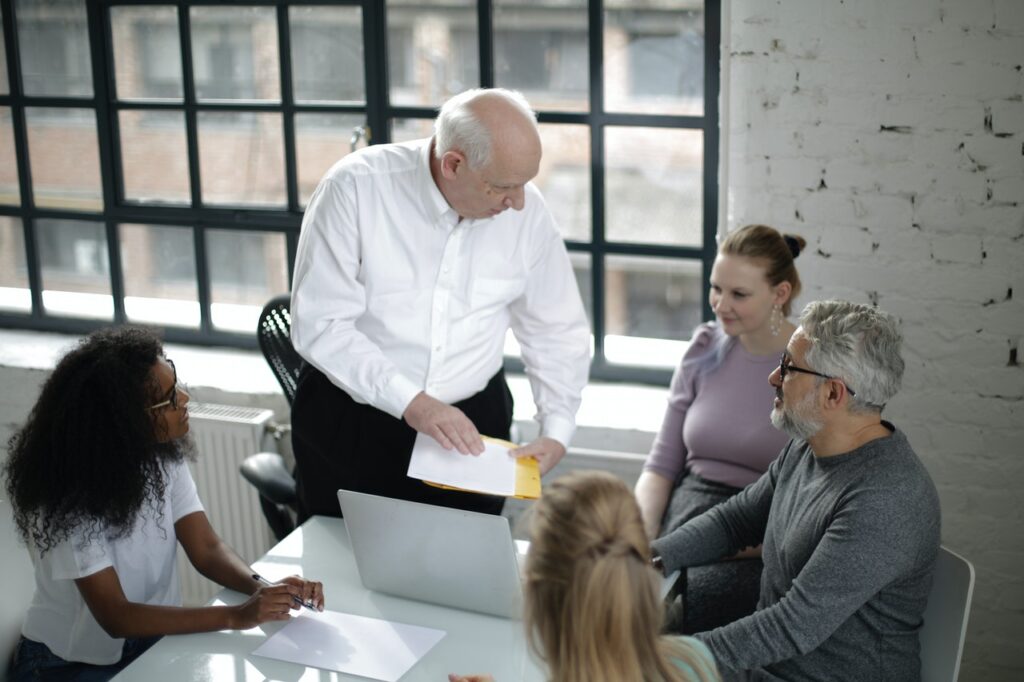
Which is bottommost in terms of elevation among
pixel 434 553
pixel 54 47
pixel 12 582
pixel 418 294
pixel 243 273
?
pixel 12 582

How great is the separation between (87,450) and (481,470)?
72 centimetres

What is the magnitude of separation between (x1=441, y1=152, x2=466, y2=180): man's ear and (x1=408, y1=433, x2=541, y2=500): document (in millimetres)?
557

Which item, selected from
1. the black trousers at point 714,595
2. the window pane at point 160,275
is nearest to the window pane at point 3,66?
the window pane at point 160,275

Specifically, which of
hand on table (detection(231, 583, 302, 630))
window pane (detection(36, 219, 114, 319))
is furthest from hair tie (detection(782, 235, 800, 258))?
window pane (detection(36, 219, 114, 319))

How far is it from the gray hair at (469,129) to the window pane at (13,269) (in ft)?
7.66

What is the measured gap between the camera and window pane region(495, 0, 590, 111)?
3.36 meters

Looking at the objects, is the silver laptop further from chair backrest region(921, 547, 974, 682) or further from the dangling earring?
the dangling earring

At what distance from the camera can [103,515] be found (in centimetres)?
202

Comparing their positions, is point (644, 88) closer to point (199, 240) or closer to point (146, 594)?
point (199, 240)

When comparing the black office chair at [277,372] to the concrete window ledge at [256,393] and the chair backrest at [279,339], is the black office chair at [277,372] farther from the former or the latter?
the concrete window ledge at [256,393]

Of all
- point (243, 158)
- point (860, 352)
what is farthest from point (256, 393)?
point (860, 352)

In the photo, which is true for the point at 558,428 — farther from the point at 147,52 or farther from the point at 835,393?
the point at 147,52

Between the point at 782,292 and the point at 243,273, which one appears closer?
the point at 782,292

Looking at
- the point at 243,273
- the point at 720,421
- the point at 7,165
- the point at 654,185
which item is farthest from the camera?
the point at 7,165
